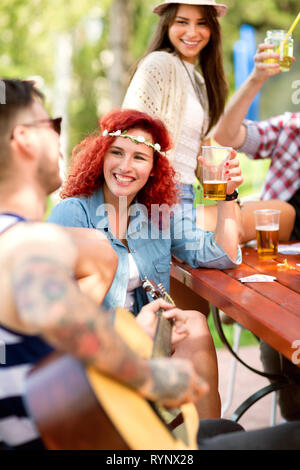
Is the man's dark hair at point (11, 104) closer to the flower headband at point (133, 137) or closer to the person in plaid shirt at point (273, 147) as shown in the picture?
the flower headband at point (133, 137)

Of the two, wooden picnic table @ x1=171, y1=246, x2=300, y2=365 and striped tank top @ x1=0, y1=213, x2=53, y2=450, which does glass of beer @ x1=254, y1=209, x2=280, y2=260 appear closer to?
wooden picnic table @ x1=171, y1=246, x2=300, y2=365

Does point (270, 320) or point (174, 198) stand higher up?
point (174, 198)

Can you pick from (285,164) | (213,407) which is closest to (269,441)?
(213,407)

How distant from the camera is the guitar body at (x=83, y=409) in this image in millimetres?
1048

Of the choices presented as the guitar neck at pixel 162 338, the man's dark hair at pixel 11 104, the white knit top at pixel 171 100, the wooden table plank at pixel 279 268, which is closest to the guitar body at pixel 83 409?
the guitar neck at pixel 162 338

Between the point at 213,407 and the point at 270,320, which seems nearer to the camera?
the point at 270,320

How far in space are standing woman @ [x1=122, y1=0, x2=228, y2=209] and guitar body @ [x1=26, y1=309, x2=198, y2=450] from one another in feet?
6.18

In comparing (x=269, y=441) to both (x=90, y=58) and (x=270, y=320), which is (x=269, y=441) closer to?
(x=270, y=320)

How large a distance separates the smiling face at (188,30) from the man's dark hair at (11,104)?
191 cm

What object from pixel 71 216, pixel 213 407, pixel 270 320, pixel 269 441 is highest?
pixel 71 216

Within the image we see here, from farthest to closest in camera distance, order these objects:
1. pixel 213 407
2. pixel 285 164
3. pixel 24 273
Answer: pixel 285 164, pixel 213 407, pixel 24 273

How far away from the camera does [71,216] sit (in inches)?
86.3

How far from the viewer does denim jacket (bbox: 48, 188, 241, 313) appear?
2.20 metres

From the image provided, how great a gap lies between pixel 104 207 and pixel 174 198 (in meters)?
0.36
